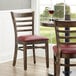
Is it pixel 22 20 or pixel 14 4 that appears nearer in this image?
pixel 22 20

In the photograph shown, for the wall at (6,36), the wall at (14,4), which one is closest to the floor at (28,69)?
the wall at (6,36)

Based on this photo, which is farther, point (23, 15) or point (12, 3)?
point (12, 3)

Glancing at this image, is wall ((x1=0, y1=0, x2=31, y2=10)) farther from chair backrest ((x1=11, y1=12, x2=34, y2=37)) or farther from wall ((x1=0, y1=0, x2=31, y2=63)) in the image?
chair backrest ((x1=11, y1=12, x2=34, y2=37))

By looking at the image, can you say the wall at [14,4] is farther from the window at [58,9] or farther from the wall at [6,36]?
the window at [58,9]

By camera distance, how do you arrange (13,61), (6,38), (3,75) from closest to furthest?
(3,75) < (13,61) < (6,38)

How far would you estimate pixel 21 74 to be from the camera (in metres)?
4.42

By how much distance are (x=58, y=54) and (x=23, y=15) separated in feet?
5.64

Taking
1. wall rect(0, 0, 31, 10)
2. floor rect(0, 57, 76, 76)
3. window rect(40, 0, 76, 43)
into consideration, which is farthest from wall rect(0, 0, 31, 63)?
window rect(40, 0, 76, 43)

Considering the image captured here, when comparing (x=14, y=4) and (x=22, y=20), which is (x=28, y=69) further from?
(x=14, y=4)

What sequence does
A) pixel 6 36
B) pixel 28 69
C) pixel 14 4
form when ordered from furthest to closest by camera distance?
pixel 14 4 → pixel 6 36 → pixel 28 69

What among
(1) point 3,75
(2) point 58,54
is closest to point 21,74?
(1) point 3,75

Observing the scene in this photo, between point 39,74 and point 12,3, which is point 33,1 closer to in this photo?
point 12,3

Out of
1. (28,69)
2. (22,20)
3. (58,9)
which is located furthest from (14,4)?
(28,69)

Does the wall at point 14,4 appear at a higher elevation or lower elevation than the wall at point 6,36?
higher
